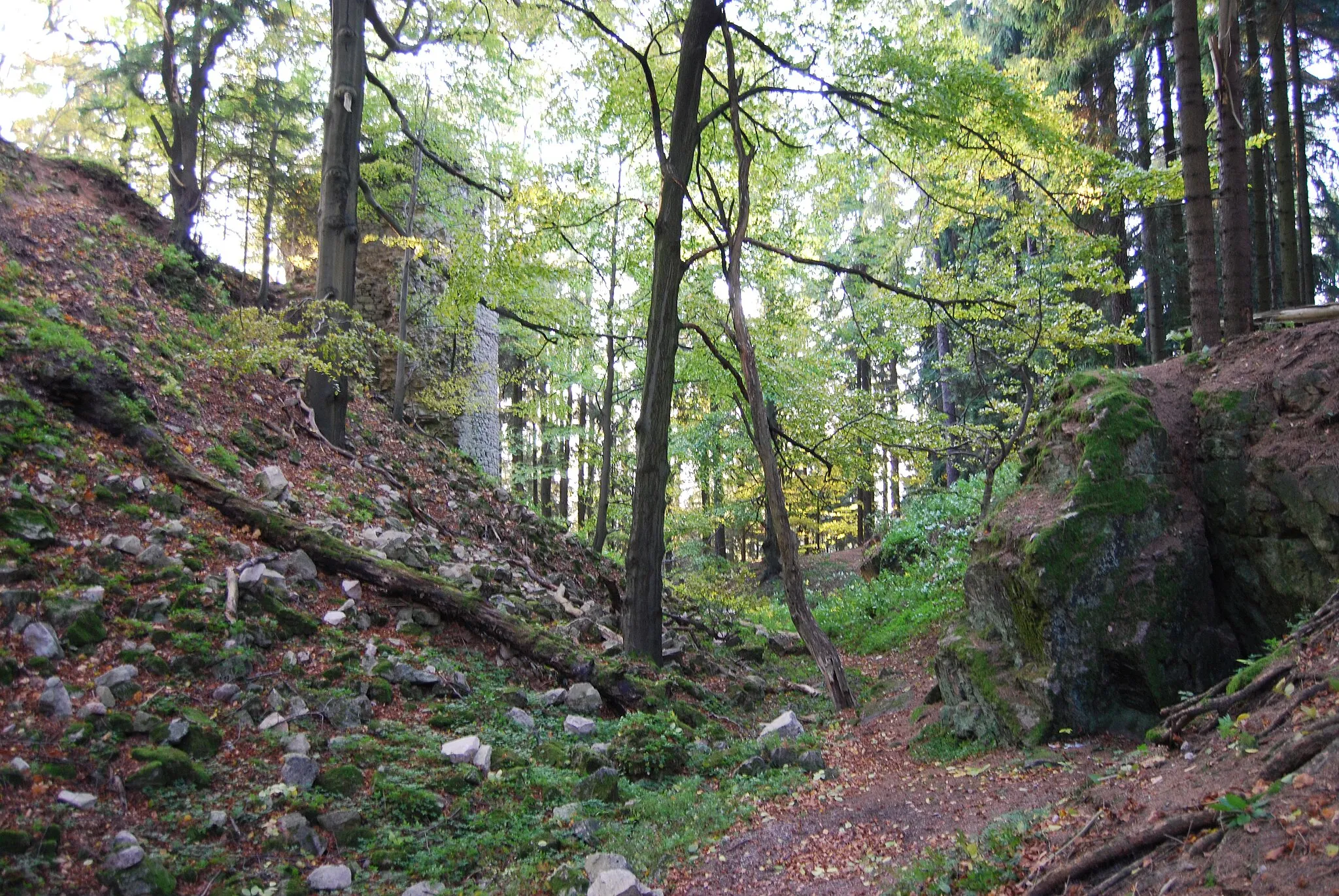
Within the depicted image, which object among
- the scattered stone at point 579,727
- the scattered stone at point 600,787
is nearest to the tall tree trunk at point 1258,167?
the scattered stone at point 579,727

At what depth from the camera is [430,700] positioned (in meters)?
5.66

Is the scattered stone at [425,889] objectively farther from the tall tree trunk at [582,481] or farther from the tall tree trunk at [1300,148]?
the tall tree trunk at [582,481]

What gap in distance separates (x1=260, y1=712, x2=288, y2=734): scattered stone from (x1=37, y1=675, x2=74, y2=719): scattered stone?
3.18 ft

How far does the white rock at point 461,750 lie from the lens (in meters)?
4.85

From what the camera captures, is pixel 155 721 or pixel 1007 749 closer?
pixel 155 721

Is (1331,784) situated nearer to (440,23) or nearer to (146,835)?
(146,835)

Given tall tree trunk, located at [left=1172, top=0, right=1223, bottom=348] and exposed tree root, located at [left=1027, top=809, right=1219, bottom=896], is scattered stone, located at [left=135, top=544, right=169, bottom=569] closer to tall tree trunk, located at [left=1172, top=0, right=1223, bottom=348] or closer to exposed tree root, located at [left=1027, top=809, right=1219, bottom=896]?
exposed tree root, located at [left=1027, top=809, right=1219, bottom=896]

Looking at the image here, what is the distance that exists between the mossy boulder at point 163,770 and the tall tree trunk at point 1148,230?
14.3 meters

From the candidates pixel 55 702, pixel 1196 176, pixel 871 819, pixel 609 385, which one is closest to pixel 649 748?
pixel 871 819

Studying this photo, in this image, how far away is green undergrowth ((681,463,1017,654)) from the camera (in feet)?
34.5

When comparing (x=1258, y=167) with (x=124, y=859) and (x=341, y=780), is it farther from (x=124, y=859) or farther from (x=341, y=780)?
(x=124, y=859)

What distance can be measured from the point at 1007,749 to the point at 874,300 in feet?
19.6

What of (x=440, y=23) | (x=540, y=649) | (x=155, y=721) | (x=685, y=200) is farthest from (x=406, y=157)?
(x=155, y=721)

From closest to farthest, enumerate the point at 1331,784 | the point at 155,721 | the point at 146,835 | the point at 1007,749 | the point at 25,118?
the point at 1331,784, the point at 146,835, the point at 155,721, the point at 1007,749, the point at 25,118
